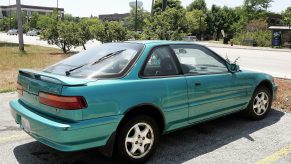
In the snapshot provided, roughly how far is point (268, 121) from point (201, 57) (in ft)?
6.32

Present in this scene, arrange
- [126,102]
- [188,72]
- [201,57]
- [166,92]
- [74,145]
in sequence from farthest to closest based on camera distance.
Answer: [201,57] → [188,72] → [166,92] → [126,102] → [74,145]

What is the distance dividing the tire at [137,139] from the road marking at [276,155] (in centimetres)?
135

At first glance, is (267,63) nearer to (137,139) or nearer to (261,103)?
(261,103)

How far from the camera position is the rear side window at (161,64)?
4.15m

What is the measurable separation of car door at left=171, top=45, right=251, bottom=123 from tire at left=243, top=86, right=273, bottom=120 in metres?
0.43

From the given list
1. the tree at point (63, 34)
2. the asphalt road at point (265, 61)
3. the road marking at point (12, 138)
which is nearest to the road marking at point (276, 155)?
the road marking at point (12, 138)

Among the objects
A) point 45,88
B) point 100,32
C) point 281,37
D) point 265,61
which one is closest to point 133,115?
point 45,88

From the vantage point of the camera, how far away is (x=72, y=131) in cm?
337

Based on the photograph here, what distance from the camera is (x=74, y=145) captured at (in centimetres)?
343

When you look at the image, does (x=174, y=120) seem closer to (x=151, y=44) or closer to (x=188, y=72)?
(x=188, y=72)

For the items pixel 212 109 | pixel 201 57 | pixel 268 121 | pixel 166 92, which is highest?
pixel 201 57

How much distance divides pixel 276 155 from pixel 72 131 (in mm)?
2673

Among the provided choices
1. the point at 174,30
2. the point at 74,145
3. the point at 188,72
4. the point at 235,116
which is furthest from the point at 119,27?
the point at 74,145

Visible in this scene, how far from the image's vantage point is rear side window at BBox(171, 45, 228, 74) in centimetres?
462
